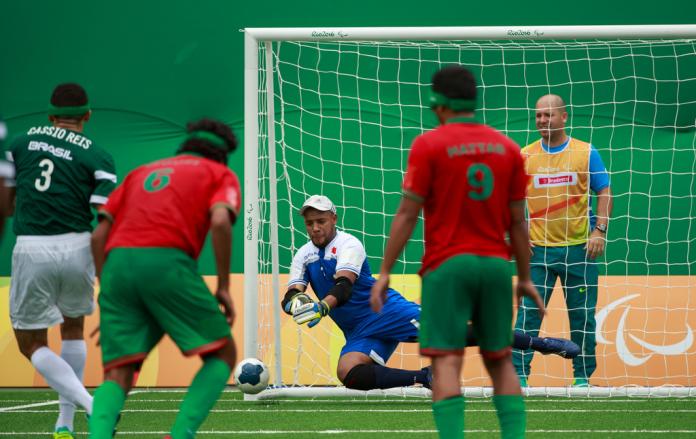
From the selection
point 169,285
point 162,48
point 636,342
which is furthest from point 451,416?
point 162,48

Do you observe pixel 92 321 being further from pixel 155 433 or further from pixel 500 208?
pixel 500 208

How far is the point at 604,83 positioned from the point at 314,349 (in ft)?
13.9

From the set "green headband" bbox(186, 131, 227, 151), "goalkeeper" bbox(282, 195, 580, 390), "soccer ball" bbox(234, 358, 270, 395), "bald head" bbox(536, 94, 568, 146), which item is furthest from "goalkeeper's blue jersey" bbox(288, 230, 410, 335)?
"green headband" bbox(186, 131, 227, 151)

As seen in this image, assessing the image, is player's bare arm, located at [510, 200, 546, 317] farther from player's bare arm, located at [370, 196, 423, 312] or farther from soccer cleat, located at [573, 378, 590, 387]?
soccer cleat, located at [573, 378, 590, 387]

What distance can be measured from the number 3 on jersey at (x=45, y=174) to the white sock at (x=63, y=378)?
1.00m

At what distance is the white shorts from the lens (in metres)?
6.43

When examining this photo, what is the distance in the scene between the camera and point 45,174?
638 cm

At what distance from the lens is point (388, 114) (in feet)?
37.1

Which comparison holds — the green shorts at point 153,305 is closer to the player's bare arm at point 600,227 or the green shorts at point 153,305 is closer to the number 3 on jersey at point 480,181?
the number 3 on jersey at point 480,181

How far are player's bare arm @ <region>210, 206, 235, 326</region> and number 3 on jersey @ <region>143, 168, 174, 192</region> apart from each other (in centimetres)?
30

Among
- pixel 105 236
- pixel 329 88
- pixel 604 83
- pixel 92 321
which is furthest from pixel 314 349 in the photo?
pixel 105 236

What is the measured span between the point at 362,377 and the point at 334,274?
0.84 metres

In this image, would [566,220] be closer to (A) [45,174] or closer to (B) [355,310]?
(B) [355,310]

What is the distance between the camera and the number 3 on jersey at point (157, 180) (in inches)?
200
